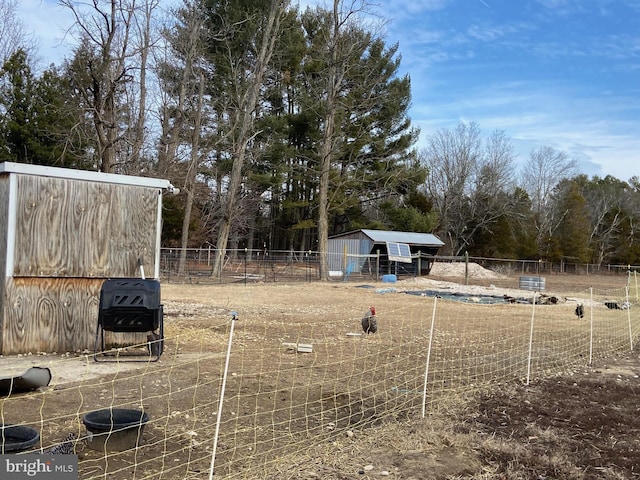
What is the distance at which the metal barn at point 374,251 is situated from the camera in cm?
3204

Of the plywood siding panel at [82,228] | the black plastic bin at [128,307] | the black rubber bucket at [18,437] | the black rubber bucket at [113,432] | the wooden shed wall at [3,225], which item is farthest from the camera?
the plywood siding panel at [82,228]

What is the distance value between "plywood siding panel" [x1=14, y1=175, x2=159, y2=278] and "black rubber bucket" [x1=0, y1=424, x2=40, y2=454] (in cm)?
428

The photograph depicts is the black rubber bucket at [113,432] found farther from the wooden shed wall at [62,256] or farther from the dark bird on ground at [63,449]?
the wooden shed wall at [62,256]

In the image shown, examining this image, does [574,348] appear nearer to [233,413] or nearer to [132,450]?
[233,413]

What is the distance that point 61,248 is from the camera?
7.82 metres

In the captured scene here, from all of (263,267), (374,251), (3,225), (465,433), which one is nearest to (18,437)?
(465,433)

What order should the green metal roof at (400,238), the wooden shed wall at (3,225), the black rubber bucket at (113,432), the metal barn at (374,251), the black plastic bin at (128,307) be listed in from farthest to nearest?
the green metal roof at (400,238) → the metal barn at (374,251) → the wooden shed wall at (3,225) → the black plastic bin at (128,307) → the black rubber bucket at (113,432)

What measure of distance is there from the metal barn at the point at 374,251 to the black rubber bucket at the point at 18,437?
25752mm

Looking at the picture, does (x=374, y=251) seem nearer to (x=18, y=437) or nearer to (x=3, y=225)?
(x=3, y=225)

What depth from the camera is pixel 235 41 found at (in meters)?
34.2

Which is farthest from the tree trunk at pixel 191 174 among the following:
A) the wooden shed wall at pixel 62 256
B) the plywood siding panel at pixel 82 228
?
the wooden shed wall at pixel 62 256

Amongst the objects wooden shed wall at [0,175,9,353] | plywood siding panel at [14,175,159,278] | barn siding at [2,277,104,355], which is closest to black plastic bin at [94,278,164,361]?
barn siding at [2,277,104,355]

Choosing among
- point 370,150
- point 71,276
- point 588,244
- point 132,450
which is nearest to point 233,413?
point 132,450

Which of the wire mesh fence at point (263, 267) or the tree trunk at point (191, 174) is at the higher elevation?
the tree trunk at point (191, 174)
